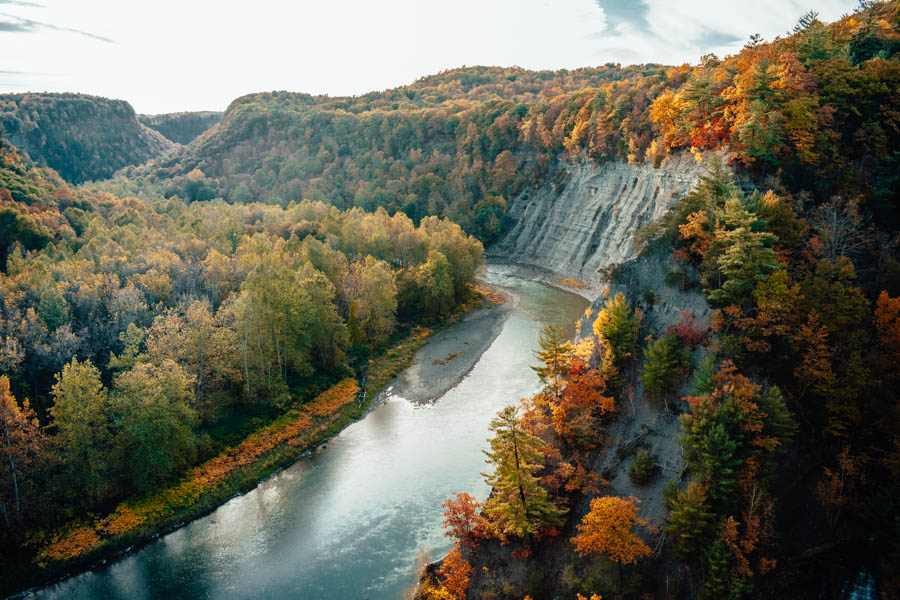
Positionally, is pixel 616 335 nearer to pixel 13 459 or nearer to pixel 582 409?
pixel 582 409

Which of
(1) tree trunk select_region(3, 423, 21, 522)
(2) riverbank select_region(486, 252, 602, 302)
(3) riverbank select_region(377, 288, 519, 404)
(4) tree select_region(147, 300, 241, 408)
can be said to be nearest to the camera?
(1) tree trunk select_region(3, 423, 21, 522)

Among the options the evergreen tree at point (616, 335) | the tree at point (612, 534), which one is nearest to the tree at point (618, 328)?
the evergreen tree at point (616, 335)

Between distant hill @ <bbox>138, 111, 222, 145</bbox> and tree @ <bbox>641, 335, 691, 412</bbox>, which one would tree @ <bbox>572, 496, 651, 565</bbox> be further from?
distant hill @ <bbox>138, 111, 222, 145</bbox>

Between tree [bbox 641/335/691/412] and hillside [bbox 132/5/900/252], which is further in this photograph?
hillside [bbox 132/5/900/252]

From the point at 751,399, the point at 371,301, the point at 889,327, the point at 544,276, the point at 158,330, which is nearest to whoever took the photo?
the point at 751,399

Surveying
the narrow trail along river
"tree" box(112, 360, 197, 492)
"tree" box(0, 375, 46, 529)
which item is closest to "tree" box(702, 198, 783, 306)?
the narrow trail along river

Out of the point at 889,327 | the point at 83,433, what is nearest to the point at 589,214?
the point at 889,327
